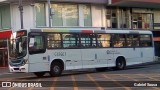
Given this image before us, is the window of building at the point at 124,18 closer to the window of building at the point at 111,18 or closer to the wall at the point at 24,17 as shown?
the window of building at the point at 111,18

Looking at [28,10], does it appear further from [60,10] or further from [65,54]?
[65,54]

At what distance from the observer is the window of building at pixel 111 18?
4578 centimetres

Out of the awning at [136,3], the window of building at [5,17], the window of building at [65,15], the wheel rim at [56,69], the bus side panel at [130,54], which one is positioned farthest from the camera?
the awning at [136,3]

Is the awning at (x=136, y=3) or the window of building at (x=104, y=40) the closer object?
the window of building at (x=104, y=40)

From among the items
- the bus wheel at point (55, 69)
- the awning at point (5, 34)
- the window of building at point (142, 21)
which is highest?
the window of building at point (142, 21)

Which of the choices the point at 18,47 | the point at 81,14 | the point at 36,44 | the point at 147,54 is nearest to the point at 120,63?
the point at 147,54

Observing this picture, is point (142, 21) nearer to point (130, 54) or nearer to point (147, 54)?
point (147, 54)

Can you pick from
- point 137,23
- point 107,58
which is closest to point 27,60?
point 107,58

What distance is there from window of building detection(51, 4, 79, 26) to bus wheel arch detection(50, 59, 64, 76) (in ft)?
50.5

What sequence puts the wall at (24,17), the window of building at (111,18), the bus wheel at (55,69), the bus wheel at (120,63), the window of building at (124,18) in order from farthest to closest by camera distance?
1. the window of building at (124,18)
2. the window of building at (111,18)
3. the wall at (24,17)
4. the bus wheel at (120,63)
5. the bus wheel at (55,69)

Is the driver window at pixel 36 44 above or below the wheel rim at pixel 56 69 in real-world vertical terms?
above

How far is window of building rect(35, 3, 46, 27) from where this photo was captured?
4091 centimetres

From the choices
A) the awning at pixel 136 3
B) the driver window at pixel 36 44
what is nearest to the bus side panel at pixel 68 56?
the driver window at pixel 36 44

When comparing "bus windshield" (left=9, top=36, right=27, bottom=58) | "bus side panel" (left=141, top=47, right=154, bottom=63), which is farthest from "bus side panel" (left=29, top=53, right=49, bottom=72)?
"bus side panel" (left=141, top=47, right=154, bottom=63)
